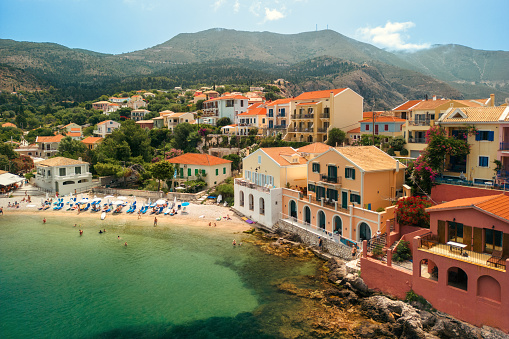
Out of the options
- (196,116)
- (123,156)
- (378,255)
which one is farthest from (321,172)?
(196,116)

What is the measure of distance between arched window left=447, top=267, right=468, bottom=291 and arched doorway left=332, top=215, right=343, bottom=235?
349 inches

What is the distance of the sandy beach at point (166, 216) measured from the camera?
1398 inches

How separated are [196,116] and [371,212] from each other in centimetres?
5959

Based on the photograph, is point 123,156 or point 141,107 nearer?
point 123,156

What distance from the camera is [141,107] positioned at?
105 meters

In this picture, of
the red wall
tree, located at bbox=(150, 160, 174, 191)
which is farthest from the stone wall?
tree, located at bbox=(150, 160, 174, 191)

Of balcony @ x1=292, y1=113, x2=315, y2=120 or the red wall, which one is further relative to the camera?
balcony @ x1=292, y1=113, x2=315, y2=120

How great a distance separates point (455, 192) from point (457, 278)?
7.30 meters

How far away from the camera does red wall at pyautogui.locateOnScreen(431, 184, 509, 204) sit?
2159 centimetres

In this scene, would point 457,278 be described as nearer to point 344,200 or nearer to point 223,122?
point 344,200

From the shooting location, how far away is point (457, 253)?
1711 cm

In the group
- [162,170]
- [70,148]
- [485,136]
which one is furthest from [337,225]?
[70,148]

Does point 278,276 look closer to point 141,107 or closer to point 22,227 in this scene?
point 22,227

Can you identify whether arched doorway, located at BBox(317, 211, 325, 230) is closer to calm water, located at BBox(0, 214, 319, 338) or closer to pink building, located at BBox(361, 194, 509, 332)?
calm water, located at BBox(0, 214, 319, 338)
